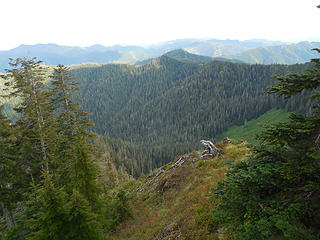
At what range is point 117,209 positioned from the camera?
2120 centimetres

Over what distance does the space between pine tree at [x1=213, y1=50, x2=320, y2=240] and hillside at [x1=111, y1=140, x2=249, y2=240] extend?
125 inches

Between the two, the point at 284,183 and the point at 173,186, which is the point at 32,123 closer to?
the point at 173,186

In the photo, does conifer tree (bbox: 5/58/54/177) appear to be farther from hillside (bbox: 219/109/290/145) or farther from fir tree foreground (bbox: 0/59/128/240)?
hillside (bbox: 219/109/290/145)

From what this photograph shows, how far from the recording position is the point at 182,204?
17.6 meters

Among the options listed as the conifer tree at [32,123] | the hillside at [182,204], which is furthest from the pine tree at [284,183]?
the conifer tree at [32,123]

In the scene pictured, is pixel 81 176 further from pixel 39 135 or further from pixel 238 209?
pixel 238 209

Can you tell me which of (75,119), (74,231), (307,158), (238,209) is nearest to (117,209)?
(74,231)

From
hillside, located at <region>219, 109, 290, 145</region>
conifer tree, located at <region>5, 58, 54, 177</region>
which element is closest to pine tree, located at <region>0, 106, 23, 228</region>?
conifer tree, located at <region>5, 58, 54, 177</region>

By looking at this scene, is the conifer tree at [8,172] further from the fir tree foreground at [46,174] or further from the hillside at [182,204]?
the hillside at [182,204]

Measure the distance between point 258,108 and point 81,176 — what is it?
206 m

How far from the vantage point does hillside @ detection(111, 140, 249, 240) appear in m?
12.7

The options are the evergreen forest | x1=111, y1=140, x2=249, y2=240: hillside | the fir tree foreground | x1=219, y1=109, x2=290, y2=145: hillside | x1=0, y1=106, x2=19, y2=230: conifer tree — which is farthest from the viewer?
x1=219, y1=109, x2=290, y2=145: hillside

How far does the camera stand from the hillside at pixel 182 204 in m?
12.7

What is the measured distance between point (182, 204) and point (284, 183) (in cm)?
1232
